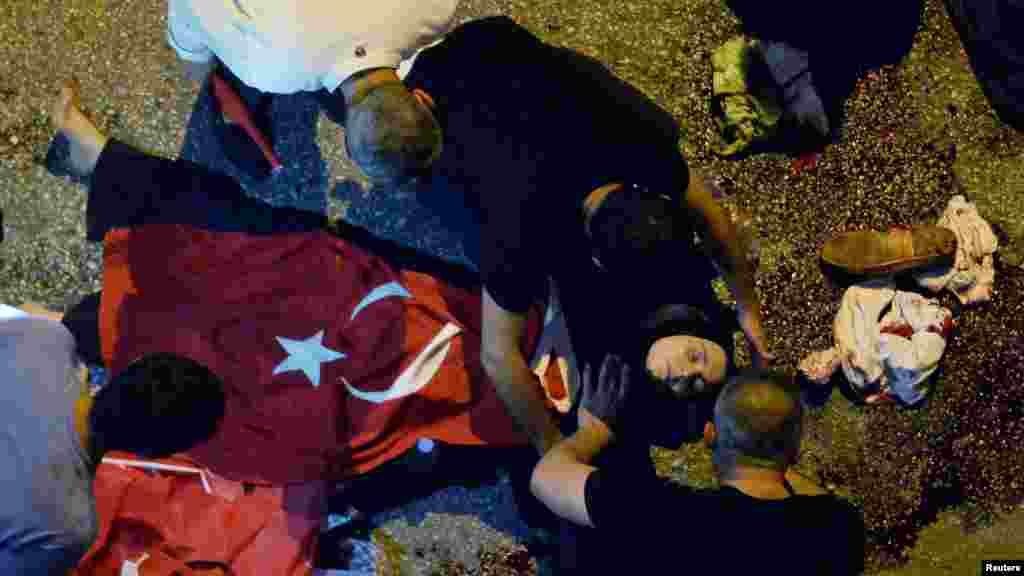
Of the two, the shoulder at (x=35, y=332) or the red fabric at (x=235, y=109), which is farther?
the red fabric at (x=235, y=109)

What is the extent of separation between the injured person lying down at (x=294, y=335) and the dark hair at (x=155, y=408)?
568 millimetres

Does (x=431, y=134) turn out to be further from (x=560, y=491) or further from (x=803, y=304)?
(x=803, y=304)

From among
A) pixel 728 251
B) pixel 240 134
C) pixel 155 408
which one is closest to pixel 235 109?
pixel 240 134

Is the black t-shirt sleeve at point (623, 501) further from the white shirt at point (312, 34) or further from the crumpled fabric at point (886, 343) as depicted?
the white shirt at point (312, 34)

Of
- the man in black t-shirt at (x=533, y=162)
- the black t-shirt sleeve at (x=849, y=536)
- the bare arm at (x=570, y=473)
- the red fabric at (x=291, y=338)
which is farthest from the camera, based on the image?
the red fabric at (x=291, y=338)

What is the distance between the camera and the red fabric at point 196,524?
299cm

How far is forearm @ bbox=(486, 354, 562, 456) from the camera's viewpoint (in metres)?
2.92

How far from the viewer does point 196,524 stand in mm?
3031

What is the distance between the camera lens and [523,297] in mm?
2678

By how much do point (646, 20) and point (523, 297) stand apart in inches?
57.4

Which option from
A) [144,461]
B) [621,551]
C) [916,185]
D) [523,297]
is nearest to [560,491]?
[621,551]

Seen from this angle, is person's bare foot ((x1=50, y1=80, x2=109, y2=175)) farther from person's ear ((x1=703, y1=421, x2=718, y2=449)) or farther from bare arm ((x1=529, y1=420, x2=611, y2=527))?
person's ear ((x1=703, y1=421, x2=718, y2=449))

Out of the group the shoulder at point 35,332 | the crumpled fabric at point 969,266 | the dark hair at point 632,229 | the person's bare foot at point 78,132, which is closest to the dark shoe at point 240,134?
the person's bare foot at point 78,132

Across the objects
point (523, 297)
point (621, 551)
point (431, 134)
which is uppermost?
point (431, 134)
